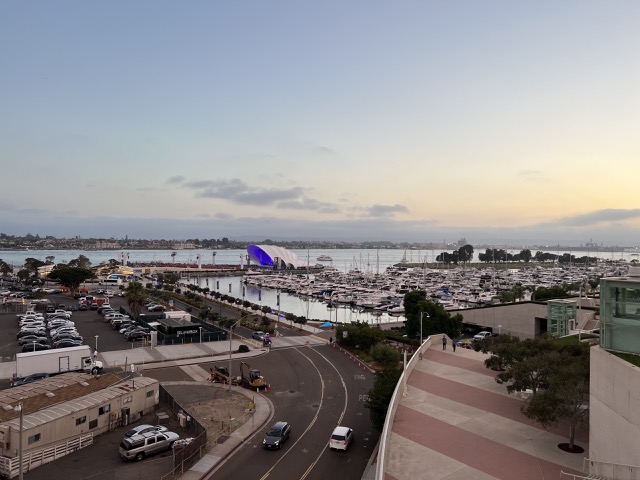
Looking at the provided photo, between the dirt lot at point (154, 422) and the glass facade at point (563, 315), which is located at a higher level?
the glass facade at point (563, 315)

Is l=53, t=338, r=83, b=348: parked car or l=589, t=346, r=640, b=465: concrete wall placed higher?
l=589, t=346, r=640, b=465: concrete wall

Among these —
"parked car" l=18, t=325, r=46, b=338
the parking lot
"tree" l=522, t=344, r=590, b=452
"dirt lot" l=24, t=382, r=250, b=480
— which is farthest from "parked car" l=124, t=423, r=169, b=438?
"parked car" l=18, t=325, r=46, b=338

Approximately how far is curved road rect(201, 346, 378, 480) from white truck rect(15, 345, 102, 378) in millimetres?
7669

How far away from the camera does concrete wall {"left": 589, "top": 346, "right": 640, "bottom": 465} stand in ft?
38.6

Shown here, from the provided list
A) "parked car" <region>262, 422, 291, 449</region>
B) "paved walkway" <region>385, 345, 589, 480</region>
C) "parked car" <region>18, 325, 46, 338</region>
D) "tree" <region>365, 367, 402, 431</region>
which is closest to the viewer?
"paved walkway" <region>385, 345, 589, 480</region>

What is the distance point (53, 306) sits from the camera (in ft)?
193

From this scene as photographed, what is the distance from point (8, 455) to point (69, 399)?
4.10 metres

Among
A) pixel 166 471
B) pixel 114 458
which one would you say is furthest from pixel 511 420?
pixel 114 458

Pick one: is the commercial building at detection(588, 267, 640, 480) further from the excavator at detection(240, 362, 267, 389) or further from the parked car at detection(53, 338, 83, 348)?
the parked car at detection(53, 338, 83, 348)

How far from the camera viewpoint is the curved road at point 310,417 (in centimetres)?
1755

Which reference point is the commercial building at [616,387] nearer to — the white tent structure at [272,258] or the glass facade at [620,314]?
the glass facade at [620,314]

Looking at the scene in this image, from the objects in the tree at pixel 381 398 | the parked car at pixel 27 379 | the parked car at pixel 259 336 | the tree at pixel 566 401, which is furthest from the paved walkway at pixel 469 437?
the parked car at pixel 27 379

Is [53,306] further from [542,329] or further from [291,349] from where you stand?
[542,329]

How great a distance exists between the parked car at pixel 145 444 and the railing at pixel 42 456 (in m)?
2.11
